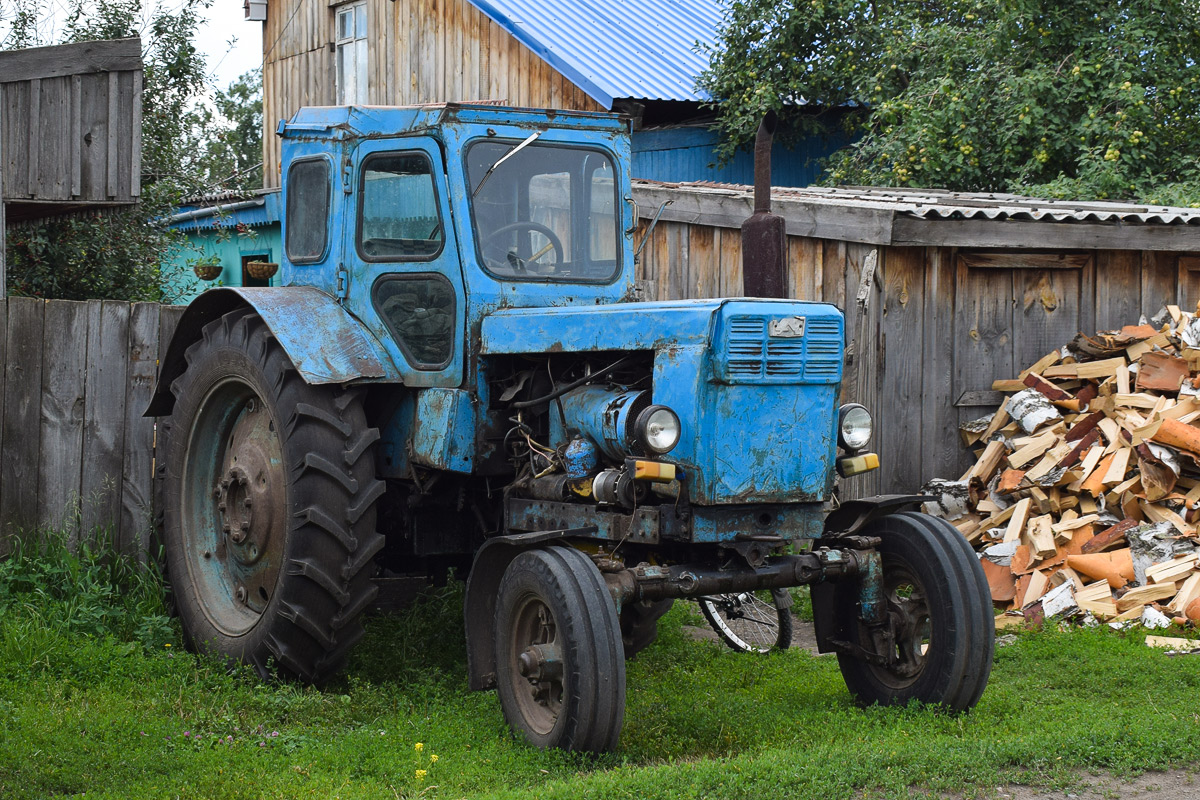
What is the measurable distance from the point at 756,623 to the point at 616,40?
30.9ft

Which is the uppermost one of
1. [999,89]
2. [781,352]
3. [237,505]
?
[999,89]

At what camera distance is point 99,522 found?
6977 millimetres

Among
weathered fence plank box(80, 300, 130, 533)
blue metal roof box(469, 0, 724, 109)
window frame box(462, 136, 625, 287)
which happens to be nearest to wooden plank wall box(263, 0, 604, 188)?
blue metal roof box(469, 0, 724, 109)

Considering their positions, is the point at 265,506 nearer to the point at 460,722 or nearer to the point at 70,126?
the point at 460,722

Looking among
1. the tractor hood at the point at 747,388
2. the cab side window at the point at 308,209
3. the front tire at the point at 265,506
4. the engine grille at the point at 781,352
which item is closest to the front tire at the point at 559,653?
the tractor hood at the point at 747,388

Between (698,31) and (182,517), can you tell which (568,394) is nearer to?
(182,517)

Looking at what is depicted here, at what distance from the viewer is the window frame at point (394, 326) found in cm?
581

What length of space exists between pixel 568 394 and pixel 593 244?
0.97 metres

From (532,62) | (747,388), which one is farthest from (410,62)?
(747,388)

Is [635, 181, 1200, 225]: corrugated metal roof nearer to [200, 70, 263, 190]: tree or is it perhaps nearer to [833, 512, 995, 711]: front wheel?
[833, 512, 995, 711]: front wheel

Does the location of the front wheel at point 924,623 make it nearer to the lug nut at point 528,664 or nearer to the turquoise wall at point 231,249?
the lug nut at point 528,664

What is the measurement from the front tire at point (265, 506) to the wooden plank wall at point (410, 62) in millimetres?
7143

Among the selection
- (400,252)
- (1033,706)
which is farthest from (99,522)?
(1033,706)

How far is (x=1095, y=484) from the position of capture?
26.6 ft
